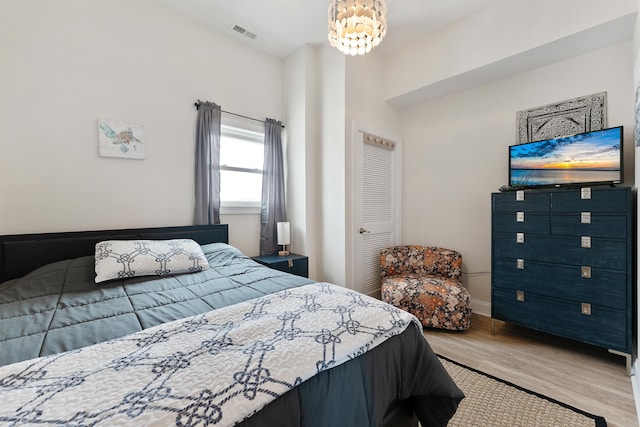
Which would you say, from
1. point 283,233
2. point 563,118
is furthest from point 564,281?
point 283,233

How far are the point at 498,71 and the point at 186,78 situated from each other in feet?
9.97

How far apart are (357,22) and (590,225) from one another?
2.11 metres

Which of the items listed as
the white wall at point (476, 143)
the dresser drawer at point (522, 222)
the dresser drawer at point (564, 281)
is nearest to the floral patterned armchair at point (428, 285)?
the white wall at point (476, 143)

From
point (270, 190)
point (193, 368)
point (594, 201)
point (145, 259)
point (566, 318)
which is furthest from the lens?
point (270, 190)

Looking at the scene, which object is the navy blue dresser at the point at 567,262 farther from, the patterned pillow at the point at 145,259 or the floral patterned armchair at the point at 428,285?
the patterned pillow at the point at 145,259

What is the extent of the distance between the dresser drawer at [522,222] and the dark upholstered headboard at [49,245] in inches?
115

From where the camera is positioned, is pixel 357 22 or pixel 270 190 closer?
pixel 357 22

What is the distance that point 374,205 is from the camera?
3211mm

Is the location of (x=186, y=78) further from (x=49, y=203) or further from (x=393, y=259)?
(x=393, y=259)

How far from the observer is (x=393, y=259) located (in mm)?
3102

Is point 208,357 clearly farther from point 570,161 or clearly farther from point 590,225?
point 570,161

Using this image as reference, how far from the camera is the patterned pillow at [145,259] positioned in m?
1.68

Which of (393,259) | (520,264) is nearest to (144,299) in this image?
(393,259)

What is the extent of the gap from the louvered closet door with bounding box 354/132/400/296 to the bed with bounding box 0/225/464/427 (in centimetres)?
156
